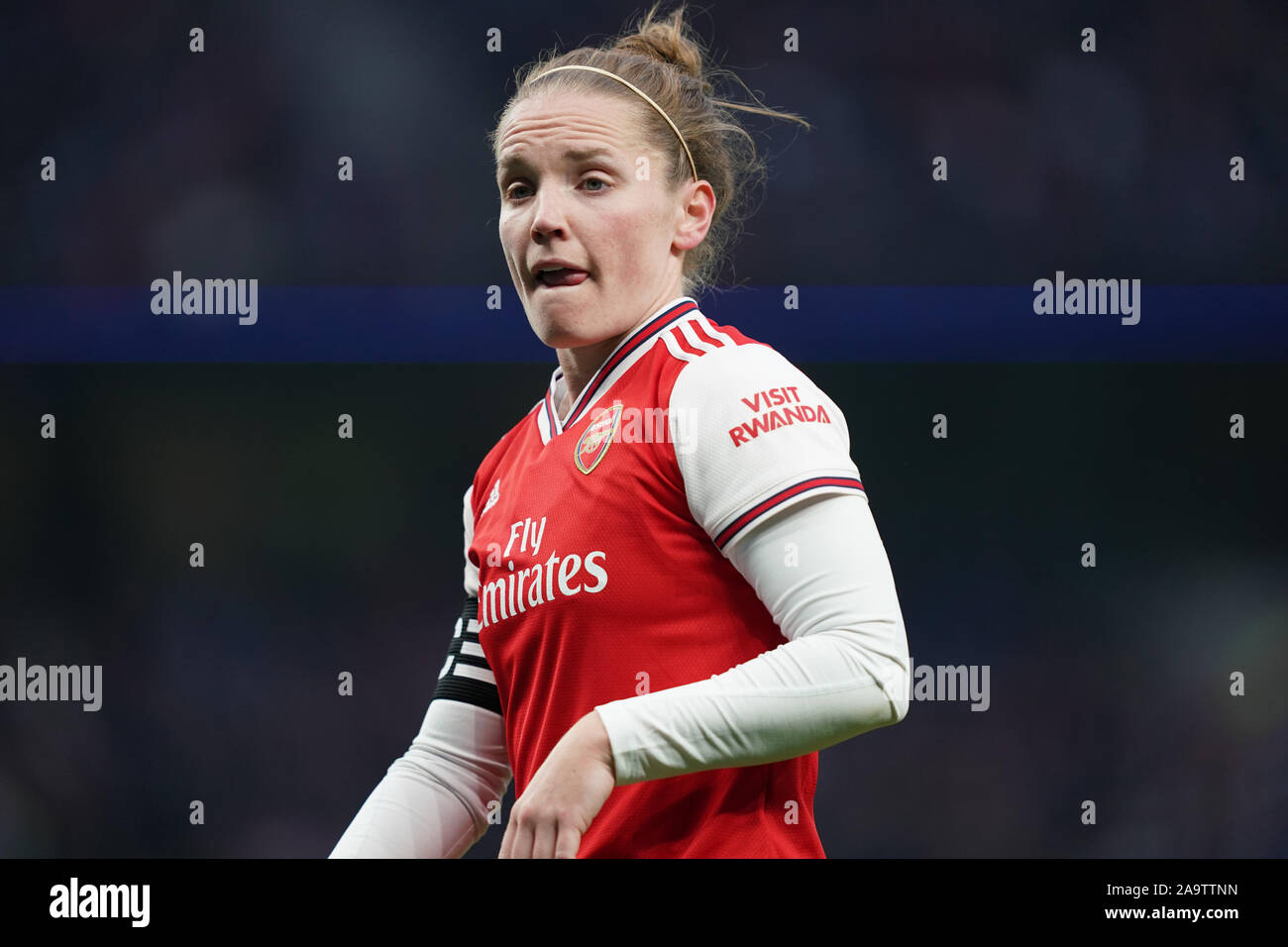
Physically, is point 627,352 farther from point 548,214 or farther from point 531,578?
point 531,578

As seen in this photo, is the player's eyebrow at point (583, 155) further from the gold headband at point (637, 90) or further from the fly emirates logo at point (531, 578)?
the fly emirates logo at point (531, 578)

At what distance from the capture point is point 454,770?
4.58 feet

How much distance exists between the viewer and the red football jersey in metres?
1.12

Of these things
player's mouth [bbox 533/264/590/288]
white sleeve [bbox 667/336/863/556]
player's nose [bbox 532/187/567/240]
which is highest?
player's nose [bbox 532/187/567/240]

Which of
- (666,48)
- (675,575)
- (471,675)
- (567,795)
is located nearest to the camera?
(567,795)

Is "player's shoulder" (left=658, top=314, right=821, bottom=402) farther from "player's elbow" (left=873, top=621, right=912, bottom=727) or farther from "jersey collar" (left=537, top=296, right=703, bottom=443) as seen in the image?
"player's elbow" (left=873, top=621, right=912, bottom=727)

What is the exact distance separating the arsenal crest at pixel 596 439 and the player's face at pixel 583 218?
12 centimetres

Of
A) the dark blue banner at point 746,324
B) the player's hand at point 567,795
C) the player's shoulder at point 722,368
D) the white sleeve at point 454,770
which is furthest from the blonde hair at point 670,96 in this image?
the dark blue banner at point 746,324

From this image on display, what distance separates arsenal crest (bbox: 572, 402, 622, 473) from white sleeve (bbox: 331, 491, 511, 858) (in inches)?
9.6

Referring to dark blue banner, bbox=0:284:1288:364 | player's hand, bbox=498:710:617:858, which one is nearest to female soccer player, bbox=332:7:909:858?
player's hand, bbox=498:710:617:858

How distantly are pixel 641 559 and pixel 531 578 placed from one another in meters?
0.14

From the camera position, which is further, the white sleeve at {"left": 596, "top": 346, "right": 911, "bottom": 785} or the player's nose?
the player's nose

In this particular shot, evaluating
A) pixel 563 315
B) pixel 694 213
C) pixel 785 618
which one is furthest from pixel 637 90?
pixel 785 618

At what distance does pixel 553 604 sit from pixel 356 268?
2114 mm
